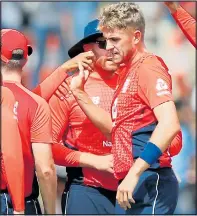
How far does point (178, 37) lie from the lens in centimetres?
948

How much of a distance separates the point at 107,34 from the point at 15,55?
612 mm

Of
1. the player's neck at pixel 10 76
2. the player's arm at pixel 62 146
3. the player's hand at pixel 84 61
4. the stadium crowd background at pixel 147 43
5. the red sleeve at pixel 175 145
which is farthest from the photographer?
the stadium crowd background at pixel 147 43

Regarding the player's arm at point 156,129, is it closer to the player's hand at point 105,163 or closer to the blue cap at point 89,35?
the player's hand at point 105,163

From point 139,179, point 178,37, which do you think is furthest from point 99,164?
point 178,37

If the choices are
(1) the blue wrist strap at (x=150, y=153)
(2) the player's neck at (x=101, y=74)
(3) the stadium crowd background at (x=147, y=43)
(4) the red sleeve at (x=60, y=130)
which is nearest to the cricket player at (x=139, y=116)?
(1) the blue wrist strap at (x=150, y=153)

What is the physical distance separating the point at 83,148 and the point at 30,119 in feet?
3.10

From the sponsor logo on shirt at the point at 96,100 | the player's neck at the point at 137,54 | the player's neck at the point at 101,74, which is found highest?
the player's neck at the point at 137,54

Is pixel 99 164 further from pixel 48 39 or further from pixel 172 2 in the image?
pixel 48 39

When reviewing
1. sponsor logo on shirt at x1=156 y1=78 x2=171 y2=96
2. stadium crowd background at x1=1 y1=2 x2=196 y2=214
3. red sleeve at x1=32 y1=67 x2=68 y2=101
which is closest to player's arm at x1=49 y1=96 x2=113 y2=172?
red sleeve at x1=32 y1=67 x2=68 y2=101

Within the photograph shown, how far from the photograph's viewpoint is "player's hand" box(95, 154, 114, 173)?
5469 millimetres

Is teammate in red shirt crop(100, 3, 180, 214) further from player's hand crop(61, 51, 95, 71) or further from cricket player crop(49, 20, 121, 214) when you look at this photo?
cricket player crop(49, 20, 121, 214)

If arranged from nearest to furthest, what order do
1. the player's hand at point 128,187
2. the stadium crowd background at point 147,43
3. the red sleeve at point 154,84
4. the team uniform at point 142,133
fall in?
the player's hand at point 128,187 < the red sleeve at point 154,84 < the team uniform at point 142,133 < the stadium crowd background at point 147,43

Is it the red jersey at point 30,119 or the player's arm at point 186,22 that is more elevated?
the player's arm at point 186,22

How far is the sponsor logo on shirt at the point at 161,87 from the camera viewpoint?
4.66m
